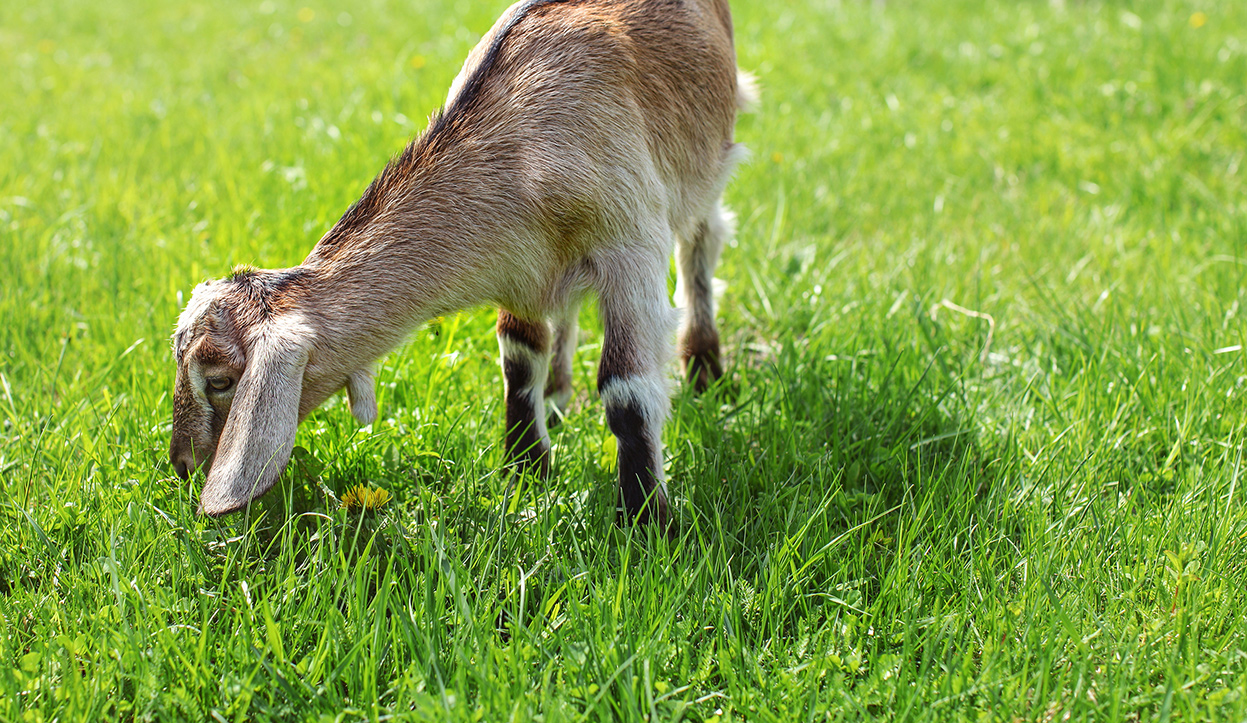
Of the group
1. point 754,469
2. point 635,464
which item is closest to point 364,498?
point 635,464

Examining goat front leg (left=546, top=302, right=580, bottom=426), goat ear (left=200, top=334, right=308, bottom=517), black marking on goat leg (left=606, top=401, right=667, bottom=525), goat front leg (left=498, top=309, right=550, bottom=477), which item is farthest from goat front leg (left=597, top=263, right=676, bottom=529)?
goat ear (left=200, top=334, right=308, bottom=517)

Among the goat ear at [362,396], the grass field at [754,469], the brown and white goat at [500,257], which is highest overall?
the brown and white goat at [500,257]

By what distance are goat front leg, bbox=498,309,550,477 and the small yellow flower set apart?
431 mm

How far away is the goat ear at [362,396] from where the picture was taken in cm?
242

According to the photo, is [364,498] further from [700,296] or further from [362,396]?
[700,296]

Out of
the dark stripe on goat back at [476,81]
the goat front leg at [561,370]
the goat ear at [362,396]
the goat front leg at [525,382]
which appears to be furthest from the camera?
the goat front leg at [561,370]

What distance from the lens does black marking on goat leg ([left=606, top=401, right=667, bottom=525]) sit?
258cm

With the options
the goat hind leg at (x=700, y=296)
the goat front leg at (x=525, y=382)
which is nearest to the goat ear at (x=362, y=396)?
the goat front leg at (x=525, y=382)

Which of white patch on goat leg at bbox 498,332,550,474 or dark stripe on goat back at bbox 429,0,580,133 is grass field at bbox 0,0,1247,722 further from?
dark stripe on goat back at bbox 429,0,580,133

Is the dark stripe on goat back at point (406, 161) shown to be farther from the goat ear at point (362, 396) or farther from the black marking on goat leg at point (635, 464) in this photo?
the black marking on goat leg at point (635, 464)

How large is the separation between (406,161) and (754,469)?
1.30 m

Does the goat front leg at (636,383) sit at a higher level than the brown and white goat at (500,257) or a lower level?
lower

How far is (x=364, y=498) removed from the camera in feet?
8.48

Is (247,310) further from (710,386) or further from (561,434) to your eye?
(710,386)
